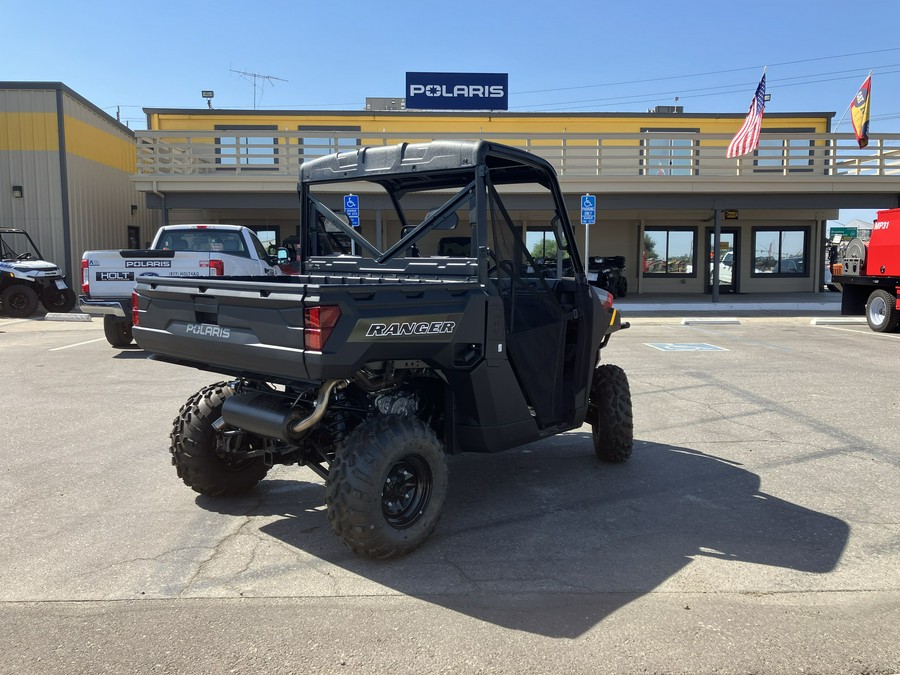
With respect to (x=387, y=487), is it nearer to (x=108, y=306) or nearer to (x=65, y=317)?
(x=108, y=306)

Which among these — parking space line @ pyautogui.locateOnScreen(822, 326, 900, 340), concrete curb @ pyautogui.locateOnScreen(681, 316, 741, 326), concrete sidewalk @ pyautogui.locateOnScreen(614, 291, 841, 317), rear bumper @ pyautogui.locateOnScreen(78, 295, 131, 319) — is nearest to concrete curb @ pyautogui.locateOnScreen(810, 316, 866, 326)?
parking space line @ pyautogui.locateOnScreen(822, 326, 900, 340)

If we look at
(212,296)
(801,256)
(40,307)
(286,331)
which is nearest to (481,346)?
(286,331)

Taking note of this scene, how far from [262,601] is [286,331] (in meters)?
1.24

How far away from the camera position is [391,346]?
3627 millimetres

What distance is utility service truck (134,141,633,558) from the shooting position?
3.55 metres

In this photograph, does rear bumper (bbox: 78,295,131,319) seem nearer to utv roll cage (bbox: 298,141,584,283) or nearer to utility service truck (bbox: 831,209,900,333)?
utv roll cage (bbox: 298,141,584,283)

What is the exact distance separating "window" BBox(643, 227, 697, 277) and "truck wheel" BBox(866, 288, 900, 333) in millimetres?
10656

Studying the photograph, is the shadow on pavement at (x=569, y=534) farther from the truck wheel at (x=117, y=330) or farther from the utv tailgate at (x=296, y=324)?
the truck wheel at (x=117, y=330)

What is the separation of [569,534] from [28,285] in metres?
17.2

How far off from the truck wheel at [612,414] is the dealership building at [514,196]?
447 inches

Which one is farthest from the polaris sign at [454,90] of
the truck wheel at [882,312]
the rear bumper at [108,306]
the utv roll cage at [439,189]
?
the utv roll cage at [439,189]

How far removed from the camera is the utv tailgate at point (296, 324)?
340cm

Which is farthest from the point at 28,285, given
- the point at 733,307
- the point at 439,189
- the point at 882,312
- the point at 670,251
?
the point at 670,251

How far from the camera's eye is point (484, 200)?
160 inches
